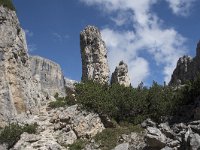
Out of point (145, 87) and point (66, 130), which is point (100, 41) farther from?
point (66, 130)

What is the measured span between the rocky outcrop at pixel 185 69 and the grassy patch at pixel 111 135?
107 ft

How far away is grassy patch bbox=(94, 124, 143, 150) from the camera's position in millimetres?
33572

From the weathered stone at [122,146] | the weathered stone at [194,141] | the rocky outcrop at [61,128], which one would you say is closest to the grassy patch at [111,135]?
the rocky outcrop at [61,128]

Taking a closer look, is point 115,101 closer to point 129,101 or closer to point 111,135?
point 129,101

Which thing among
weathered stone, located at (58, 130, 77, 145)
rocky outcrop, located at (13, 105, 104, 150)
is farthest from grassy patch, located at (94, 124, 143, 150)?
weathered stone, located at (58, 130, 77, 145)

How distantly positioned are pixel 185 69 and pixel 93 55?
625 inches

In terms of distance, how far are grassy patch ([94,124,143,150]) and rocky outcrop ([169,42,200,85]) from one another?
3261cm

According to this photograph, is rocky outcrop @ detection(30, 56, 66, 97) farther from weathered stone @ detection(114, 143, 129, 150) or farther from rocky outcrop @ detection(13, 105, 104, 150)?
weathered stone @ detection(114, 143, 129, 150)

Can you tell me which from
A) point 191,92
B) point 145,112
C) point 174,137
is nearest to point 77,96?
point 145,112

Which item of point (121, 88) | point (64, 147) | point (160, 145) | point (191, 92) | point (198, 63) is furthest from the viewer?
point (198, 63)

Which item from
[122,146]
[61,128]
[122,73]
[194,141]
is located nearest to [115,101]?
[61,128]

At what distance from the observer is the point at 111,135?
35.2 metres

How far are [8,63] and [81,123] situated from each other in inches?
406

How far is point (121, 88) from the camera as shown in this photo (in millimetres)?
43500
